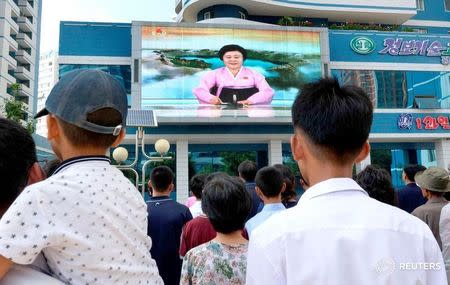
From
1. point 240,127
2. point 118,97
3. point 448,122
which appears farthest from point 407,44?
point 118,97

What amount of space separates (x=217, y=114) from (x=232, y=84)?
1.34 metres

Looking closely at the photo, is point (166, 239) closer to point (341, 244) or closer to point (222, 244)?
point (222, 244)

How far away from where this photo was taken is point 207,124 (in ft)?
49.6

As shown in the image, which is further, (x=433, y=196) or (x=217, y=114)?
(x=217, y=114)

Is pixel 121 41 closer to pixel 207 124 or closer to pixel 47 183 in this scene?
pixel 207 124

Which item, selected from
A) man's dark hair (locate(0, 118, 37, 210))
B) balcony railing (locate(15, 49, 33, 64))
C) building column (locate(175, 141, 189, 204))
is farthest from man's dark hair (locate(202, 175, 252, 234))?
balcony railing (locate(15, 49, 33, 64))

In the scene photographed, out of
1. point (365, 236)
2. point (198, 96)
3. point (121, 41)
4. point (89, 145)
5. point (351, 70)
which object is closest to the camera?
point (365, 236)

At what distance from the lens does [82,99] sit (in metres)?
1.16

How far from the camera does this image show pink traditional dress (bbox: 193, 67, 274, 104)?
14586 millimetres

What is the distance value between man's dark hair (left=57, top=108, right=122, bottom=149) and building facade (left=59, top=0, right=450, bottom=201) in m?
13.0

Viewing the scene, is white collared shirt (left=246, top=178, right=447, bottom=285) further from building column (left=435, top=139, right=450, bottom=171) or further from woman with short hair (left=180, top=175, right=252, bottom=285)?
building column (left=435, top=139, right=450, bottom=171)

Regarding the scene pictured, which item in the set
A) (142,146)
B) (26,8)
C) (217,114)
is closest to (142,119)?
(142,146)

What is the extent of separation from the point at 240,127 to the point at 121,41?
599 cm

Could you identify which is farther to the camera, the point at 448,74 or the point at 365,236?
the point at 448,74
